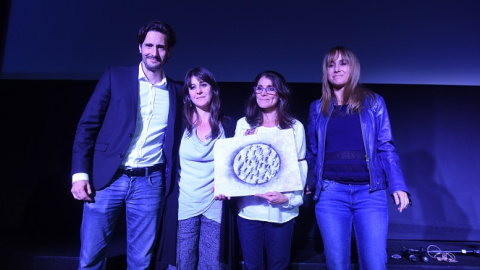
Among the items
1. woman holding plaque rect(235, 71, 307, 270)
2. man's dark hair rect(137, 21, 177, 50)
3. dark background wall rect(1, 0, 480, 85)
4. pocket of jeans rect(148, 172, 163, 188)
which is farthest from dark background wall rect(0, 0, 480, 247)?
pocket of jeans rect(148, 172, 163, 188)

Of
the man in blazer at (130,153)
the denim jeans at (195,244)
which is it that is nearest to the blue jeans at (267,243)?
the denim jeans at (195,244)

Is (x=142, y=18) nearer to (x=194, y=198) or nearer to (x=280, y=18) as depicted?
(x=280, y=18)

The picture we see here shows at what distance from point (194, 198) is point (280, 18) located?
7.25 feet

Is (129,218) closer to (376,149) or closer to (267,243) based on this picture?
(267,243)

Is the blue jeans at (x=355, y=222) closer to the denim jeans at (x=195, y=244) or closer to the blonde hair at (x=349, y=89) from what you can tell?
the blonde hair at (x=349, y=89)

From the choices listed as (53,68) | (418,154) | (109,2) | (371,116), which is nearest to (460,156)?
(418,154)

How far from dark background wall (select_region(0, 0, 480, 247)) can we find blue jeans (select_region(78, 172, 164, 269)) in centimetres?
142

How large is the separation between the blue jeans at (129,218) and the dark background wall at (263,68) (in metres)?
1.42

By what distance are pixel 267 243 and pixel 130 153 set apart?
898 mm

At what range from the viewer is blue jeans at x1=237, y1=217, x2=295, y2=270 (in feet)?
5.01

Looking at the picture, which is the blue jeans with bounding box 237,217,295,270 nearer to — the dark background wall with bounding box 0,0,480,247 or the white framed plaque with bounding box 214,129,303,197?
the white framed plaque with bounding box 214,129,303,197

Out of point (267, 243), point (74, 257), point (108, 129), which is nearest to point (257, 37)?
point (108, 129)

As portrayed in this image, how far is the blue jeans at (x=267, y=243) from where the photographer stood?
1526 millimetres

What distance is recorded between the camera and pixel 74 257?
6.89ft
